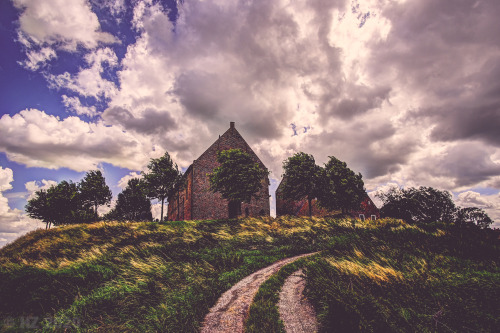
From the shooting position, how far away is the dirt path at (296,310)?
4.25 meters

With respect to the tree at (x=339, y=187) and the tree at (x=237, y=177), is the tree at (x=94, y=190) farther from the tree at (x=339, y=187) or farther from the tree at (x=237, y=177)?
the tree at (x=339, y=187)

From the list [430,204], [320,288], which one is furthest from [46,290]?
[430,204]

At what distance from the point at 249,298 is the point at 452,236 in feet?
19.0

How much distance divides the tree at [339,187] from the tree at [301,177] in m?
1.17

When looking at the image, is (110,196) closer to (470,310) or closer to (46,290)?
(46,290)

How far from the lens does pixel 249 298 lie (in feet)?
18.8

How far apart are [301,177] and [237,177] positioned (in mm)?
7320

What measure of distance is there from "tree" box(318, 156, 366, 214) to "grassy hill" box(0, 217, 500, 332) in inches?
653

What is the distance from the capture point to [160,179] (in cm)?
2922

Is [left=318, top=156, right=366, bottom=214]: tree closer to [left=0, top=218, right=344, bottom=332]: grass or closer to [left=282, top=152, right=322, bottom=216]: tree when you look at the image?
[left=282, top=152, right=322, bottom=216]: tree

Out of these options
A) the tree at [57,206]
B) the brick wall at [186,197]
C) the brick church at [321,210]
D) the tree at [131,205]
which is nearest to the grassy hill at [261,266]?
the brick wall at [186,197]

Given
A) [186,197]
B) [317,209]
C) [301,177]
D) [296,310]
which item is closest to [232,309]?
[296,310]

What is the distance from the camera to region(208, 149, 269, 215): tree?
23.8 metres

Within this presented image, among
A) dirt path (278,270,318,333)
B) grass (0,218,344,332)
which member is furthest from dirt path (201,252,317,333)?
dirt path (278,270,318,333)
